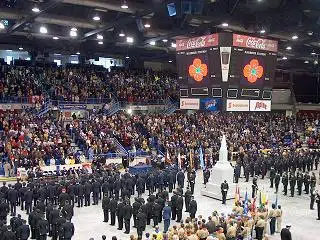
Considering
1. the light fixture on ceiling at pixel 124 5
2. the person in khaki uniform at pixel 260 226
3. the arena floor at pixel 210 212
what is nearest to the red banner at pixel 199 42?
the light fixture on ceiling at pixel 124 5

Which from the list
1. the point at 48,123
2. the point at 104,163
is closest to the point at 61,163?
the point at 104,163

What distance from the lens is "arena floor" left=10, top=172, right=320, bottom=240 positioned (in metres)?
16.5

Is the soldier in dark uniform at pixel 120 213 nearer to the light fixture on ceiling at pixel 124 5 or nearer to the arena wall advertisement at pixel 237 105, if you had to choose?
the arena wall advertisement at pixel 237 105

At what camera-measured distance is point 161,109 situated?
42656 millimetres

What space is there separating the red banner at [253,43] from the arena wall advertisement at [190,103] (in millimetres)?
3498

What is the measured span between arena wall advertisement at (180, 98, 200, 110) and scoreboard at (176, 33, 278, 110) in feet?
0.67

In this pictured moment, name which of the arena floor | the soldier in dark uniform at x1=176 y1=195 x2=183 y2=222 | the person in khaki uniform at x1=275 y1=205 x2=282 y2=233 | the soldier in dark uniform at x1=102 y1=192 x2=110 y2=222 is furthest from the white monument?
the soldier in dark uniform at x1=102 y1=192 x2=110 y2=222

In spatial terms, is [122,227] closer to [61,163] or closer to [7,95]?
[61,163]

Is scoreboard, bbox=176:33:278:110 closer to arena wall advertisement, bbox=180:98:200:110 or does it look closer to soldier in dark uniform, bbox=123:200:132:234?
arena wall advertisement, bbox=180:98:200:110

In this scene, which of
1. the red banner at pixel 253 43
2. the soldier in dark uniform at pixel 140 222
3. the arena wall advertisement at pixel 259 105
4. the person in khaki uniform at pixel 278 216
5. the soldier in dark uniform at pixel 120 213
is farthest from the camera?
the arena wall advertisement at pixel 259 105

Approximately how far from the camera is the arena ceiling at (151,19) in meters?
27.2

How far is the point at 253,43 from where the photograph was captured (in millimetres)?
22016

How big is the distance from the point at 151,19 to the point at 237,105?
560 inches

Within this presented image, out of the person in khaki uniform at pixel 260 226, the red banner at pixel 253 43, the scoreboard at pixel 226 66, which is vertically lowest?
the person in khaki uniform at pixel 260 226
